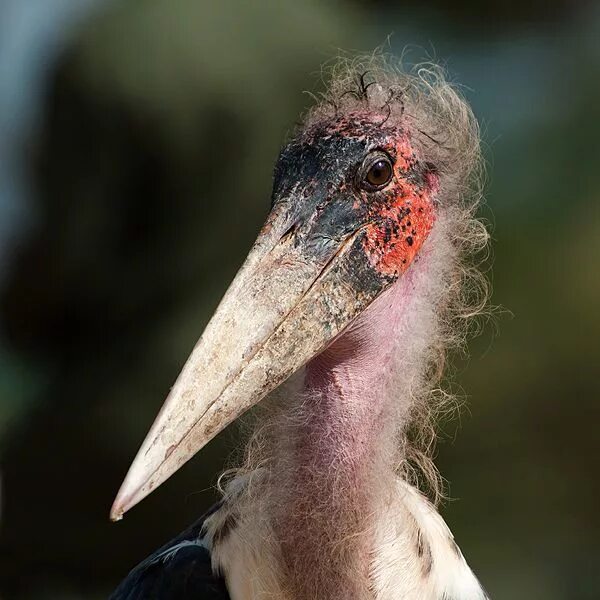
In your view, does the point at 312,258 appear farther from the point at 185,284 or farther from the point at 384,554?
the point at 185,284

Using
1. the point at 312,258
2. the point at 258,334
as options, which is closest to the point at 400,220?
the point at 312,258

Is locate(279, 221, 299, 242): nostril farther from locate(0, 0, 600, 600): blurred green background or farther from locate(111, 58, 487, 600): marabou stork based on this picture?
locate(0, 0, 600, 600): blurred green background

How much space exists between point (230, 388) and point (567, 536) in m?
4.90

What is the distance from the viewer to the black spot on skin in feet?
5.76

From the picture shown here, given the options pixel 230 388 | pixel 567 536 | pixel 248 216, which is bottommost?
pixel 567 536

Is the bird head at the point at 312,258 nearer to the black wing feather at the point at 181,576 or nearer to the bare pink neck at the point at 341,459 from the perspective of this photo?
the bare pink neck at the point at 341,459

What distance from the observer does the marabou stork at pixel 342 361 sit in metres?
1.56

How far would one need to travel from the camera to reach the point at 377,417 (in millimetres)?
1688

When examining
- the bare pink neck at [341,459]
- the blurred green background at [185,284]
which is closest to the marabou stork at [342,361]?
the bare pink neck at [341,459]

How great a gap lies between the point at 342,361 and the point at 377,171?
324mm

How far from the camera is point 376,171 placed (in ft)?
5.52

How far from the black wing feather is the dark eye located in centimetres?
67

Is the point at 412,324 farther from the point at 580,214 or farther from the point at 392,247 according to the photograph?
the point at 580,214

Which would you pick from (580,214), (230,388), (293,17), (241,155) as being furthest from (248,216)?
(230,388)
